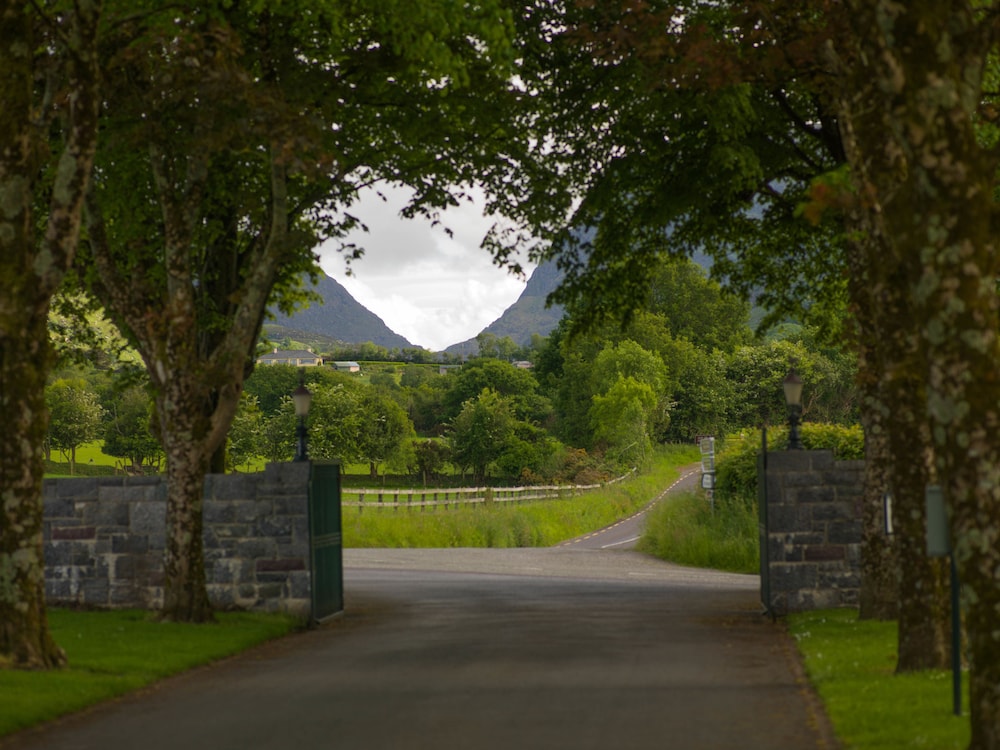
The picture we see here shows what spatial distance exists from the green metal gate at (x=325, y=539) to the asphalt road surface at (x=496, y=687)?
50cm

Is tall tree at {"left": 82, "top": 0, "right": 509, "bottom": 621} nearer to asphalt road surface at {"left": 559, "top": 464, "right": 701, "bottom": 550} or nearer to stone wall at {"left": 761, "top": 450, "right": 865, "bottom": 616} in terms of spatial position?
stone wall at {"left": 761, "top": 450, "right": 865, "bottom": 616}

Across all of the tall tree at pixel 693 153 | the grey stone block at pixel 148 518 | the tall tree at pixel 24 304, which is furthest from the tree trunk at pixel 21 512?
the tall tree at pixel 693 153

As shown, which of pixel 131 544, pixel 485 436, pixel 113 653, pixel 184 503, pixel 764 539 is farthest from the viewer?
pixel 485 436

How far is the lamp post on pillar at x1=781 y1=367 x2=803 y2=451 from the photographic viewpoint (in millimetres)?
19656

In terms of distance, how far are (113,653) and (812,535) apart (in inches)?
360

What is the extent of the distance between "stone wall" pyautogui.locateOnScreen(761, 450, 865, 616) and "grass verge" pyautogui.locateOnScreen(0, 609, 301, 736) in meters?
6.38

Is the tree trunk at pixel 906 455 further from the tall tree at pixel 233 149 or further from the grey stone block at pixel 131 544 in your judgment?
the grey stone block at pixel 131 544

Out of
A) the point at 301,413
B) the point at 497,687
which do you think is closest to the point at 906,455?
the point at 497,687

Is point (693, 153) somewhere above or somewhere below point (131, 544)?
above

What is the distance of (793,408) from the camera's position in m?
20.7

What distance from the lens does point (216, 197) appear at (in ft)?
63.6

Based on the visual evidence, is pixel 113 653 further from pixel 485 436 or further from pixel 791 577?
pixel 485 436

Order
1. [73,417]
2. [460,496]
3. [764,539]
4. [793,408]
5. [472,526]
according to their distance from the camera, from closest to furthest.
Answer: [764,539] < [793,408] < [472,526] < [460,496] < [73,417]

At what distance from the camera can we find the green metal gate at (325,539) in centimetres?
1844
